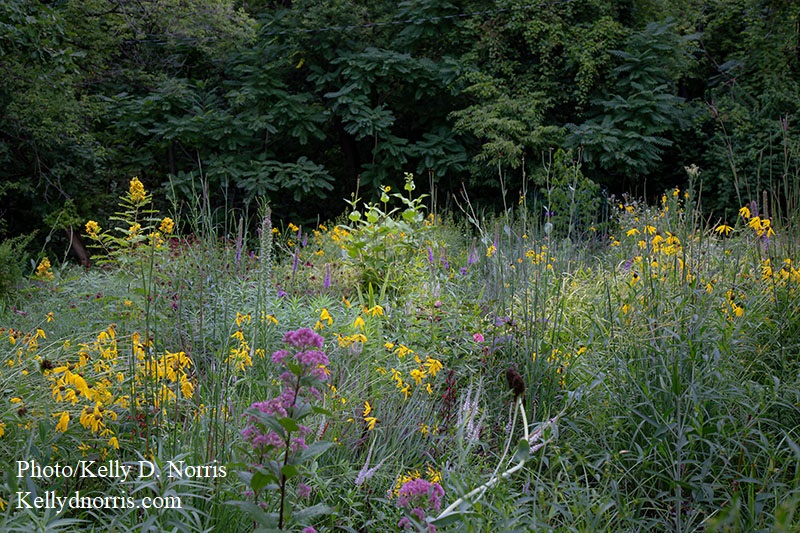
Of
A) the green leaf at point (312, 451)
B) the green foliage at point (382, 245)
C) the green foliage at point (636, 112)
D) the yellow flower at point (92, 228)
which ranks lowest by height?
the green foliage at point (382, 245)

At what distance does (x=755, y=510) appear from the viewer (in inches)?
72.6

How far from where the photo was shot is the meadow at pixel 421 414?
1.58 metres

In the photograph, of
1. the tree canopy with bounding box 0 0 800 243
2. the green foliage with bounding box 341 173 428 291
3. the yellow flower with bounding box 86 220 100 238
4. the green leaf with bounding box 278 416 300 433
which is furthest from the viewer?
the tree canopy with bounding box 0 0 800 243

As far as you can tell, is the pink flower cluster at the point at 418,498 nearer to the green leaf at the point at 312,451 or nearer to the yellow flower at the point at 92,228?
the green leaf at the point at 312,451

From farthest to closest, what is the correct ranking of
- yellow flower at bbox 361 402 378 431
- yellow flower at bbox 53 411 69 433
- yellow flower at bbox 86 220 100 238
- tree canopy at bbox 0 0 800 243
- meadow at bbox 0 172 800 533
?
1. tree canopy at bbox 0 0 800 243
2. yellow flower at bbox 86 220 100 238
3. yellow flower at bbox 361 402 378 431
4. yellow flower at bbox 53 411 69 433
5. meadow at bbox 0 172 800 533

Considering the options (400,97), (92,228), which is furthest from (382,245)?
(400,97)

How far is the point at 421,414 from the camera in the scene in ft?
7.93

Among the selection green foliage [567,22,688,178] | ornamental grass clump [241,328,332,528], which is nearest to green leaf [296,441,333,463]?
ornamental grass clump [241,328,332,528]

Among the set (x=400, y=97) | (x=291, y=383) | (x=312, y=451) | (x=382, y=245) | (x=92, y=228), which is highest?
(x=400, y=97)

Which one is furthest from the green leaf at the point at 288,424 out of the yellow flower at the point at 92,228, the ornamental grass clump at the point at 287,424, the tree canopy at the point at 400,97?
the tree canopy at the point at 400,97

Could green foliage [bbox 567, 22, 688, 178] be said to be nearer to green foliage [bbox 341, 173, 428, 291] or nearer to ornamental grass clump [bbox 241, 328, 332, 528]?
green foliage [bbox 341, 173, 428, 291]

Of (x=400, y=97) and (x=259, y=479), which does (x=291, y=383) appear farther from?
(x=400, y=97)

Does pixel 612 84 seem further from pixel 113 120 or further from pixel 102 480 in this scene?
pixel 102 480

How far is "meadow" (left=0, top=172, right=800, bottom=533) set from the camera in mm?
1578
